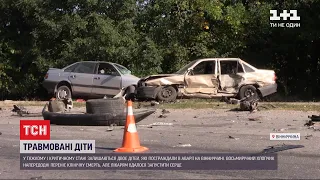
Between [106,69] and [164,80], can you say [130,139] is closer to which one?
[164,80]

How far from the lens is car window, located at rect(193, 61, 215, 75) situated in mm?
18719

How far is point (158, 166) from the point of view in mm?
7551

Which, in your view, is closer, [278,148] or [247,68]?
[278,148]

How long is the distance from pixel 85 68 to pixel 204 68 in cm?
472

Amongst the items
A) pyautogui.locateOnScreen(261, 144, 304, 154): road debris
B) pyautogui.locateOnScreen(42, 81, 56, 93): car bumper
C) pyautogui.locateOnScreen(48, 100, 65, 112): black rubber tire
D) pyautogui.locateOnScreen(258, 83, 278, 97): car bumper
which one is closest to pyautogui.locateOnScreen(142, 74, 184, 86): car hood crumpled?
pyautogui.locateOnScreen(258, 83, 278, 97): car bumper

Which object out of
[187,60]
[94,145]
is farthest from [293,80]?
[94,145]

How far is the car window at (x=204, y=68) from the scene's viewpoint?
61.4ft

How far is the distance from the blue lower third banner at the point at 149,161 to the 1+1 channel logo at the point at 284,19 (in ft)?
54.1

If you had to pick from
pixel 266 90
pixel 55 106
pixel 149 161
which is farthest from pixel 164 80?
pixel 149 161

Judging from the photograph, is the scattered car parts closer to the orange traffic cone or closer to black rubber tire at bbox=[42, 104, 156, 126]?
black rubber tire at bbox=[42, 104, 156, 126]

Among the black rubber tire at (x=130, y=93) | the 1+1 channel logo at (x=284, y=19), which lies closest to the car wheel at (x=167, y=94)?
the black rubber tire at (x=130, y=93)

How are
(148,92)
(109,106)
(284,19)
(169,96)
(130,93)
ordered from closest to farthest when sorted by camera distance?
1. (109,106)
2. (148,92)
3. (169,96)
4. (130,93)
5. (284,19)

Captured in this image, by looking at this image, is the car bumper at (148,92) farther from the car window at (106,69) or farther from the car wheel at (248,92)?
the car wheel at (248,92)

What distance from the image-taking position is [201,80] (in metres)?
18.6
